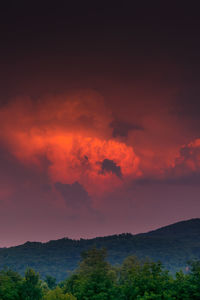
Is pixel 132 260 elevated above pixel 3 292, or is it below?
above

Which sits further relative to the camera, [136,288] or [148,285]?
[148,285]

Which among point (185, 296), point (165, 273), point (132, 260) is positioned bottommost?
point (185, 296)

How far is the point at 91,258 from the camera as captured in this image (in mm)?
126062

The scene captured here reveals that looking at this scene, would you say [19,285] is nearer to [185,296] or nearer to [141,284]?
[141,284]

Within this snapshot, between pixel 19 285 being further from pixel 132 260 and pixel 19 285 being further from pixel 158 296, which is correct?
pixel 132 260

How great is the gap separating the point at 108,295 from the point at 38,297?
1372cm

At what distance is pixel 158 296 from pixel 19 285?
2760cm

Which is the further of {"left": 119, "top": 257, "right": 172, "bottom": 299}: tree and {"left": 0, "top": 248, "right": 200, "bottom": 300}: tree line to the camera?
{"left": 0, "top": 248, "right": 200, "bottom": 300}: tree line

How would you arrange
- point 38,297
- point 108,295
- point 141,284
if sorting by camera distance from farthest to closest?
point 38,297, point 108,295, point 141,284

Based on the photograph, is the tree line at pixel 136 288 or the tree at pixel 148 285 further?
the tree line at pixel 136 288

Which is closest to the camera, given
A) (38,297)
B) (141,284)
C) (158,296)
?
(158,296)

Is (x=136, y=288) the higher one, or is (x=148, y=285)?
(x=148, y=285)

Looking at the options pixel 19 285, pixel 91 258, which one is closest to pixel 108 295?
pixel 19 285

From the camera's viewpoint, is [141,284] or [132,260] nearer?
[141,284]
